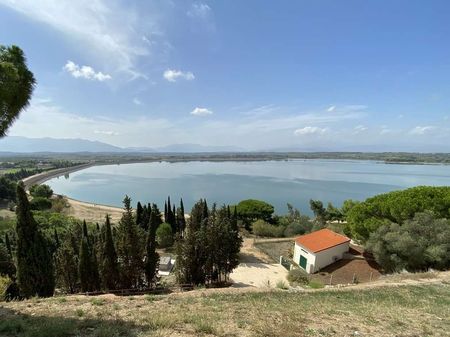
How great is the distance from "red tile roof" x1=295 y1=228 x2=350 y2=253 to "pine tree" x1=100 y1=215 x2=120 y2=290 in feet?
43.3

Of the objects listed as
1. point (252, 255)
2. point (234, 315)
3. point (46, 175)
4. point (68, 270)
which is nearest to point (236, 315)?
point (234, 315)

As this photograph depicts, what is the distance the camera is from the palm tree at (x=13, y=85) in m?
5.17

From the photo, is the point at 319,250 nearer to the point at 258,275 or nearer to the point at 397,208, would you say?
the point at 258,275

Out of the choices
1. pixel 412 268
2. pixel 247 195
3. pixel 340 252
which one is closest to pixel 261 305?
pixel 412 268

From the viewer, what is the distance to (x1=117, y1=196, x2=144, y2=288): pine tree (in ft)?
46.4

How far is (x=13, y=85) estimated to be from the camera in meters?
5.26

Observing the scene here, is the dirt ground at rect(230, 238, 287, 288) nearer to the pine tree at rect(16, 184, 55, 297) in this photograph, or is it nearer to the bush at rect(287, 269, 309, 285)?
the bush at rect(287, 269, 309, 285)

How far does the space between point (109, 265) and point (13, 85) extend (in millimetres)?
10756

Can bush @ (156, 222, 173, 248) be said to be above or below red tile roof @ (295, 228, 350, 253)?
below

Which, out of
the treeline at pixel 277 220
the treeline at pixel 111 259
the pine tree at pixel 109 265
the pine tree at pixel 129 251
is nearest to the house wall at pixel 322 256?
the treeline at pixel 111 259

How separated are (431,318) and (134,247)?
40.7 feet

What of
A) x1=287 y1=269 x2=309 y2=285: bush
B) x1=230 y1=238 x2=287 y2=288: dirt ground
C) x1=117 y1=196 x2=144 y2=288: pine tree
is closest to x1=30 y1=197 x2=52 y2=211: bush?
x1=230 y1=238 x2=287 y2=288: dirt ground

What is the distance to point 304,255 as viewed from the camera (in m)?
20.5

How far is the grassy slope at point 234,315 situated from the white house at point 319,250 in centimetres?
1045
